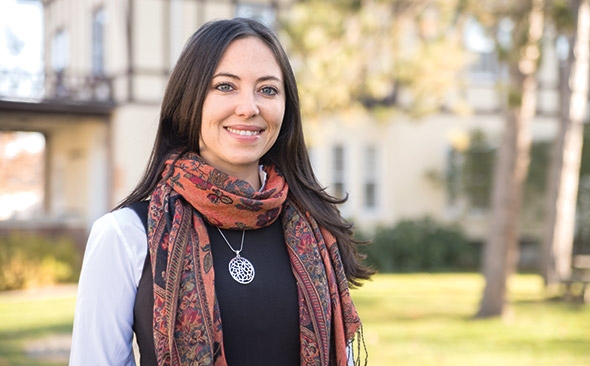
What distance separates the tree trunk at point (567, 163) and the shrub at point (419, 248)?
4772 millimetres

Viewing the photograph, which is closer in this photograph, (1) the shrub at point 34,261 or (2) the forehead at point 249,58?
(2) the forehead at point 249,58

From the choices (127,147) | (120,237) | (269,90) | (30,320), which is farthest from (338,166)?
(120,237)

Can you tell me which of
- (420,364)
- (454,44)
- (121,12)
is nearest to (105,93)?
(121,12)

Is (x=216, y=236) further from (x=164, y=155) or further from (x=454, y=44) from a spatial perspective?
(x=454, y=44)

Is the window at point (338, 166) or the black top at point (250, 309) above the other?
the black top at point (250, 309)

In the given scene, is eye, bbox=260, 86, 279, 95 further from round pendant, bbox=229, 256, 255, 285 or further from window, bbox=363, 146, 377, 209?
window, bbox=363, 146, 377, 209

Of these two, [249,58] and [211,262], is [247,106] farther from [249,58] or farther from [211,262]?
[211,262]

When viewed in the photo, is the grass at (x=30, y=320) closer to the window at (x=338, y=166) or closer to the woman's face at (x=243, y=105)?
the woman's face at (x=243, y=105)

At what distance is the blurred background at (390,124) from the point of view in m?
11.6

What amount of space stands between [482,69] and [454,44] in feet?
31.4

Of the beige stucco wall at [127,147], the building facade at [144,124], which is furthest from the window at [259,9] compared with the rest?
the beige stucco wall at [127,147]

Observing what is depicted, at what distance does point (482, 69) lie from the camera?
885 inches

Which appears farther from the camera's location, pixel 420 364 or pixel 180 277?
pixel 420 364

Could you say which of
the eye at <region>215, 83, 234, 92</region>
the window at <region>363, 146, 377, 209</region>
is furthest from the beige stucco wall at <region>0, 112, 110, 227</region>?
the eye at <region>215, 83, 234, 92</region>
